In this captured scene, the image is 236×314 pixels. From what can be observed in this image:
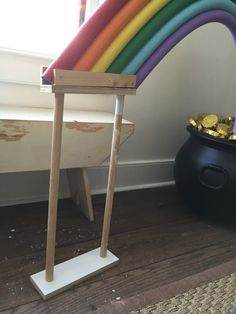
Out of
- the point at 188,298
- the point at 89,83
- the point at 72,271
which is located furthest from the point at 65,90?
the point at 188,298

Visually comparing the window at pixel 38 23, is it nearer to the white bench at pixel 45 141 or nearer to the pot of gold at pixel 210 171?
the white bench at pixel 45 141

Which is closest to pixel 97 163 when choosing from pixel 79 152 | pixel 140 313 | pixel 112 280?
pixel 79 152

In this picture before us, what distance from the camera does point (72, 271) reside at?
796mm

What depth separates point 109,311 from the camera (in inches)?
27.3

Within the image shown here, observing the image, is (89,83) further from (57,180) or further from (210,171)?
(210,171)

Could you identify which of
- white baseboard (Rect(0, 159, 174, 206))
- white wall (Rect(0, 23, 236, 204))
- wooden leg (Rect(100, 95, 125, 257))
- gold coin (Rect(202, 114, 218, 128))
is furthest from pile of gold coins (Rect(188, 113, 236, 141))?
wooden leg (Rect(100, 95, 125, 257))

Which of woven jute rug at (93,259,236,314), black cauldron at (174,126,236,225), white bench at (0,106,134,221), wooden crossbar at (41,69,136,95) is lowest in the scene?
woven jute rug at (93,259,236,314)

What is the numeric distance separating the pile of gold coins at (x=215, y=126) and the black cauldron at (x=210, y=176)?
0.04 metres

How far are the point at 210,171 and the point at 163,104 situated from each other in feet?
1.41

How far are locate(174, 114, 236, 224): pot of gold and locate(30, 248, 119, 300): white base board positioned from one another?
44cm

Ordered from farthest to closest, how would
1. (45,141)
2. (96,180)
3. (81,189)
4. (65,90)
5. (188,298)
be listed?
(96,180) → (81,189) → (45,141) → (188,298) → (65,90)

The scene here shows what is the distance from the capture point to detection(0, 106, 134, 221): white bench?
0.80 meters

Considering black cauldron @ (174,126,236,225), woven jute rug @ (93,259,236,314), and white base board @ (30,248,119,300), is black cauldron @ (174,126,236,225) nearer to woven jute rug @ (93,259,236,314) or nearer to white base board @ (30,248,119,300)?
woven jute rug @ (93,259,236,314)

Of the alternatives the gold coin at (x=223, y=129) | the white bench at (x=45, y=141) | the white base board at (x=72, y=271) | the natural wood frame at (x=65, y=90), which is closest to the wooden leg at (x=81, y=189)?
the white bench at (x=45, y=141)
